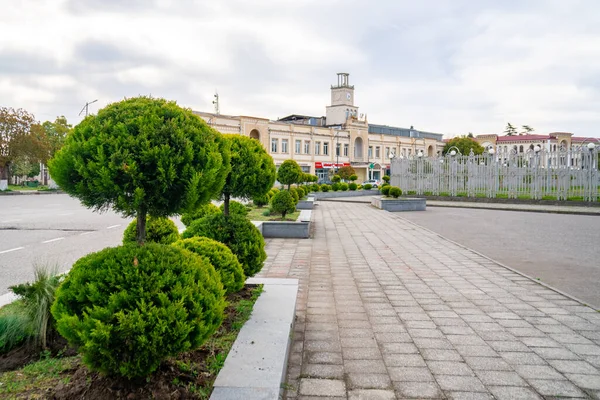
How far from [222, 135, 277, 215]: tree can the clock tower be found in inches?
2820

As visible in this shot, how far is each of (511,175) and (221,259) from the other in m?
27.8

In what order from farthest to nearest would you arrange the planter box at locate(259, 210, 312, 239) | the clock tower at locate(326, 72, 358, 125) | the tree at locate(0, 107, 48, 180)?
the clock tower at locate(326, 72, 358, 125)
the tree at locate(0, 107, 48, 180)
the planter box at locate(259, 210, 312, 239)

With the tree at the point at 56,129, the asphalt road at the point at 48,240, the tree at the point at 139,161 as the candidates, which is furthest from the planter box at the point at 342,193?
the tree at the point at 56,129

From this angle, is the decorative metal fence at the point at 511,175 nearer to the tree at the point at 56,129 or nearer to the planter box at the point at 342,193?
the planter box at the point at 342,193

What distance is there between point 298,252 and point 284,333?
632 centimetres

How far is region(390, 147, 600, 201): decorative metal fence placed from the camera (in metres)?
25.9

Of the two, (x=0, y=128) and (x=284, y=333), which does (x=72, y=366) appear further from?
(x=0, y=128)

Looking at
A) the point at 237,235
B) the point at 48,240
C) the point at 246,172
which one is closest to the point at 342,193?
the point at 48,240

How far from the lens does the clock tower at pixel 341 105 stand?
256ft

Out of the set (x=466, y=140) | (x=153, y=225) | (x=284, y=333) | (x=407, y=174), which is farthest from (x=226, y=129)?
(x=284, y=333)

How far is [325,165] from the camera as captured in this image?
7094 cm

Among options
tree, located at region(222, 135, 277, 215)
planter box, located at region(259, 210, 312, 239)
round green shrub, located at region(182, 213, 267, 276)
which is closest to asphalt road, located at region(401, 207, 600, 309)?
planter box, located at region(259, 210, 312, 239)

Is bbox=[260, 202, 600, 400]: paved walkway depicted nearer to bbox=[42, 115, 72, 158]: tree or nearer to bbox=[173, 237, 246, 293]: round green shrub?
bbox=[173, 237, 246, 293]: round green shrub

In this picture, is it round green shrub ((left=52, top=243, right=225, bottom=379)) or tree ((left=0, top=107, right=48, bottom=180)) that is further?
tree ((left=0, top=107, right=48, bottom=180))
